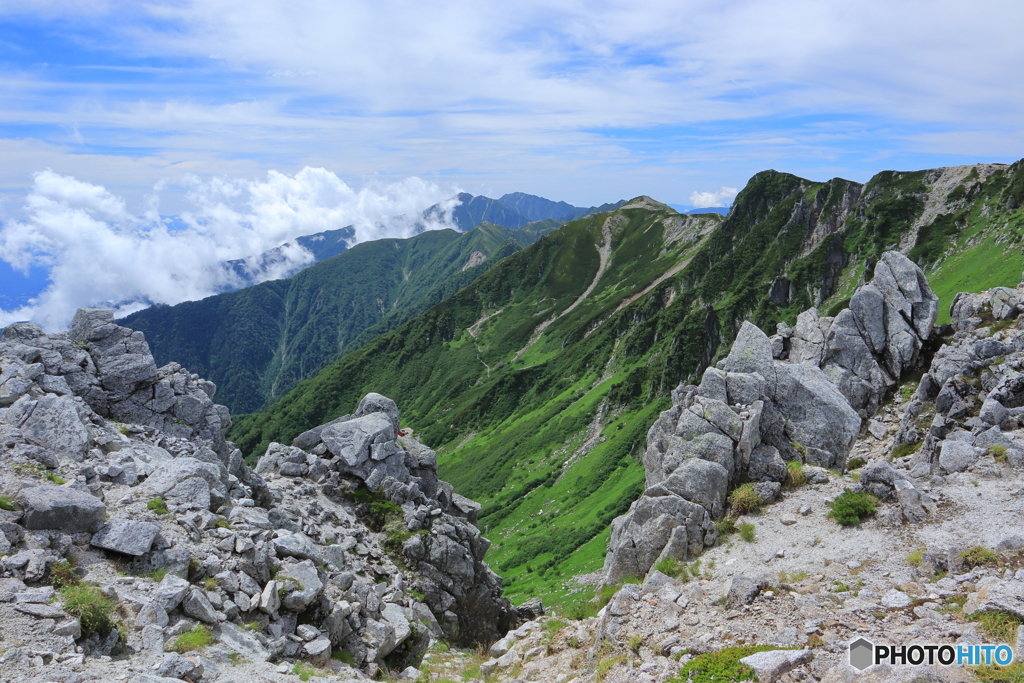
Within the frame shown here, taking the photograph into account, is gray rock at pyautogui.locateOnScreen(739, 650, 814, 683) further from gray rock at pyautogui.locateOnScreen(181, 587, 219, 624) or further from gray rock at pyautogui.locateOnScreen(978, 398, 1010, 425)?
gray rock at pyautogui.locateOnScreen(978, 398, 1010, 425)

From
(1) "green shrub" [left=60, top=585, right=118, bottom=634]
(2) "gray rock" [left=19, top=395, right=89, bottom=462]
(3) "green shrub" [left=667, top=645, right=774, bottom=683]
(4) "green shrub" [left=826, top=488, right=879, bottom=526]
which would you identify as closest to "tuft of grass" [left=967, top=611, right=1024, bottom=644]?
(3) "green shrub" [left=667, top=645, right=774, bottom=683]

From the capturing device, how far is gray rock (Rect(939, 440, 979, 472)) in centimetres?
2446

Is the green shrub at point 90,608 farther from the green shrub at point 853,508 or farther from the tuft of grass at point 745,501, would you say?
the green shrub at point 853,508

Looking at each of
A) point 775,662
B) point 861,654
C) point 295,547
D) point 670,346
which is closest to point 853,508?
point 861,654

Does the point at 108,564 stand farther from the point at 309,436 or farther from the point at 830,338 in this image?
the point at 830,338

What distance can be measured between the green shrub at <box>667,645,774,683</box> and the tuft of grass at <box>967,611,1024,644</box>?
490cm

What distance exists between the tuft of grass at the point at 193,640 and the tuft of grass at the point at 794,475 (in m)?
23.6

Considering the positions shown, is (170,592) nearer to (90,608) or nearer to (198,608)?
(198,608)

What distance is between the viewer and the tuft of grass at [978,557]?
1659 centimetres

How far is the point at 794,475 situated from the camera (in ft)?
83.3

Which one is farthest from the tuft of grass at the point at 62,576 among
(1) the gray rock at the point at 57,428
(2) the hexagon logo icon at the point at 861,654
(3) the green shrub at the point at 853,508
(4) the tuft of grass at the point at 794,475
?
(4) the tuft of grass at the point at 794,475

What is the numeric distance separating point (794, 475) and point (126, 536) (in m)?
26.9

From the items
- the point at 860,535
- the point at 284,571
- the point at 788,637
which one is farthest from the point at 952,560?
the point at 284,571

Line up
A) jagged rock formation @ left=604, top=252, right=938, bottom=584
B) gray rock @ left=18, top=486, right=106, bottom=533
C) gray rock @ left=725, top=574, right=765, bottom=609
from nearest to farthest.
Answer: gray rock @ left=725, top=574, right=765, bottom=609
gray rock @ left=18, top=486, right=106, bottom=533
jagged rock formation @ left=604, top=252, right=938, bottom=584
